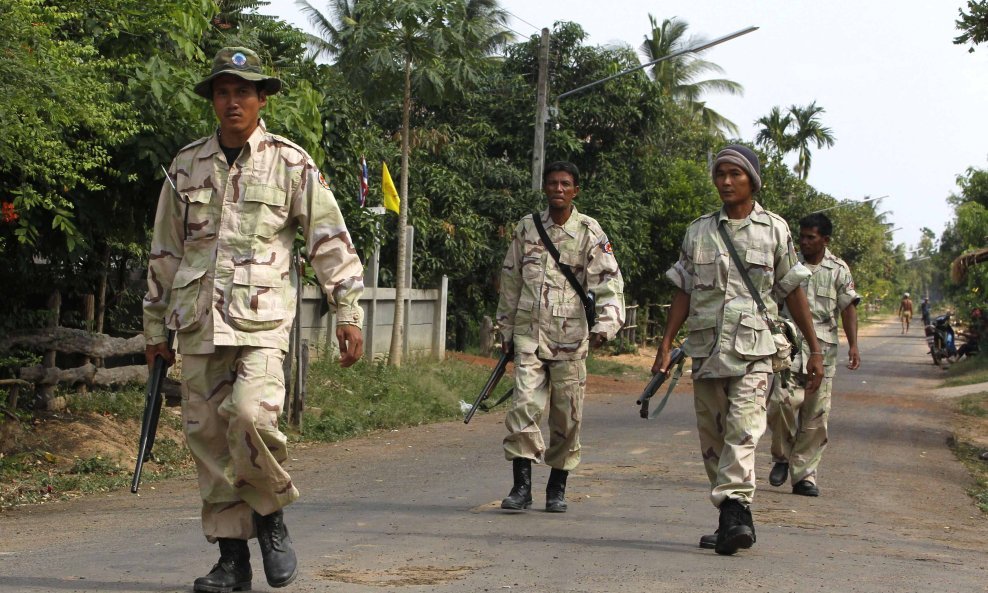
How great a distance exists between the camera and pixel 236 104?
15.9ft

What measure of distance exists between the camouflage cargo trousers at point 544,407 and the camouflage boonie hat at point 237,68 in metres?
2.96

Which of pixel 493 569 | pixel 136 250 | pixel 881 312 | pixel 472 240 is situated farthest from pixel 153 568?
pixel 881 312

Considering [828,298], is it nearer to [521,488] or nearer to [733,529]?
[521,488]

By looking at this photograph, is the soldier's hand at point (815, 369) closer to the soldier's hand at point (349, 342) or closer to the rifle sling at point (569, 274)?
the rifle sling at point (569, 274)

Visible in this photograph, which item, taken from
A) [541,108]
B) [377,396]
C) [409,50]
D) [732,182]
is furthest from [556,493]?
[541,108]

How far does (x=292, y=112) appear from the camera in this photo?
10570 millimetres

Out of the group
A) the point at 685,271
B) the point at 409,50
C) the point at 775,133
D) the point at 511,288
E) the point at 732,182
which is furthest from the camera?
the point at 775,133

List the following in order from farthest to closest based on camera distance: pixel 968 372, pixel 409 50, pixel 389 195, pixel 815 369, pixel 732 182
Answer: pixel 968 372
pixel 389 195
pixel 409 50
pixel 815 369
pixel 732 182

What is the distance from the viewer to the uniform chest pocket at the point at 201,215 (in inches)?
188

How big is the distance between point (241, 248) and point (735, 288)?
2686 millimetres

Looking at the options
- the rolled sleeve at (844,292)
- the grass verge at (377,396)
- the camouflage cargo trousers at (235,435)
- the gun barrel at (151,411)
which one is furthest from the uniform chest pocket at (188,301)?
the grass verge at (377,396)

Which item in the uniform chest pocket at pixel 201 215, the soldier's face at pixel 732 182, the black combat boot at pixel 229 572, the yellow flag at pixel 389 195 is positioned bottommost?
the black combat boot at pixel 229 572

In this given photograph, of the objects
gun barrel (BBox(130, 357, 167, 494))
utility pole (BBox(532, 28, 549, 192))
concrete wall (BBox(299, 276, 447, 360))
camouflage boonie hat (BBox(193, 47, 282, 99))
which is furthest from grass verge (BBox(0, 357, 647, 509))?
utility pole (BBox(532, 28, 549, 192))

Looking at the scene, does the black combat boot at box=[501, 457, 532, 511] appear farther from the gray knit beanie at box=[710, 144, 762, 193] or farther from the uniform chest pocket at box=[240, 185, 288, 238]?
the uniform chest pocket at box=[240, 185, 288, 238]
